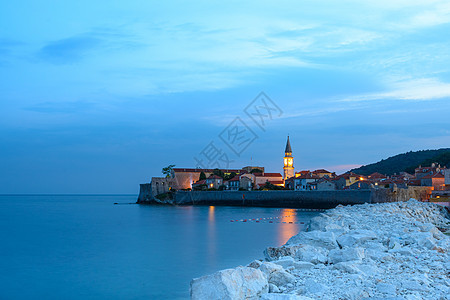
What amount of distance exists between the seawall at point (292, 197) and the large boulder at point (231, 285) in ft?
118

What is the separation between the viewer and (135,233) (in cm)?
2381

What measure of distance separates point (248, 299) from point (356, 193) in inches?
1618

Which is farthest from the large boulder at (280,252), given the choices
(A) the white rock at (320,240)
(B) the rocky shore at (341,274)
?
(A) the white rock at (320,240)

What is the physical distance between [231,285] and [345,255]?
113 inches

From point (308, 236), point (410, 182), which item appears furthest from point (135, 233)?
point (410, 182)

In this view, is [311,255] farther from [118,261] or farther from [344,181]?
[344,181]

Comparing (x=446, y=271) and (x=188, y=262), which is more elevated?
(x=446, y=271)

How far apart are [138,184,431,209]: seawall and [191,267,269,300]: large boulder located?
36.1 meters

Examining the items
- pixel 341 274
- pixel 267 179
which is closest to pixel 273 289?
pixel 341 274

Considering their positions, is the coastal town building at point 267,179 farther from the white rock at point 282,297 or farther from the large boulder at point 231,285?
the white rock at point 282,297

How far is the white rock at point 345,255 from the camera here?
697 cm

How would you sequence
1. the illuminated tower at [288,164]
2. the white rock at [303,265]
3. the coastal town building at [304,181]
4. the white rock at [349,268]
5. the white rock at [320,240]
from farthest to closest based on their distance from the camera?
the illuminated tower at [288,164]
the coastal town building at [304,181]
the white rock at [320,240]
the white rock at [303,265]
the white rock at [349,268]

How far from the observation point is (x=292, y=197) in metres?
49.8

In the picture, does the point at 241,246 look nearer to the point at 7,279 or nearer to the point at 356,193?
the point at 7,279
